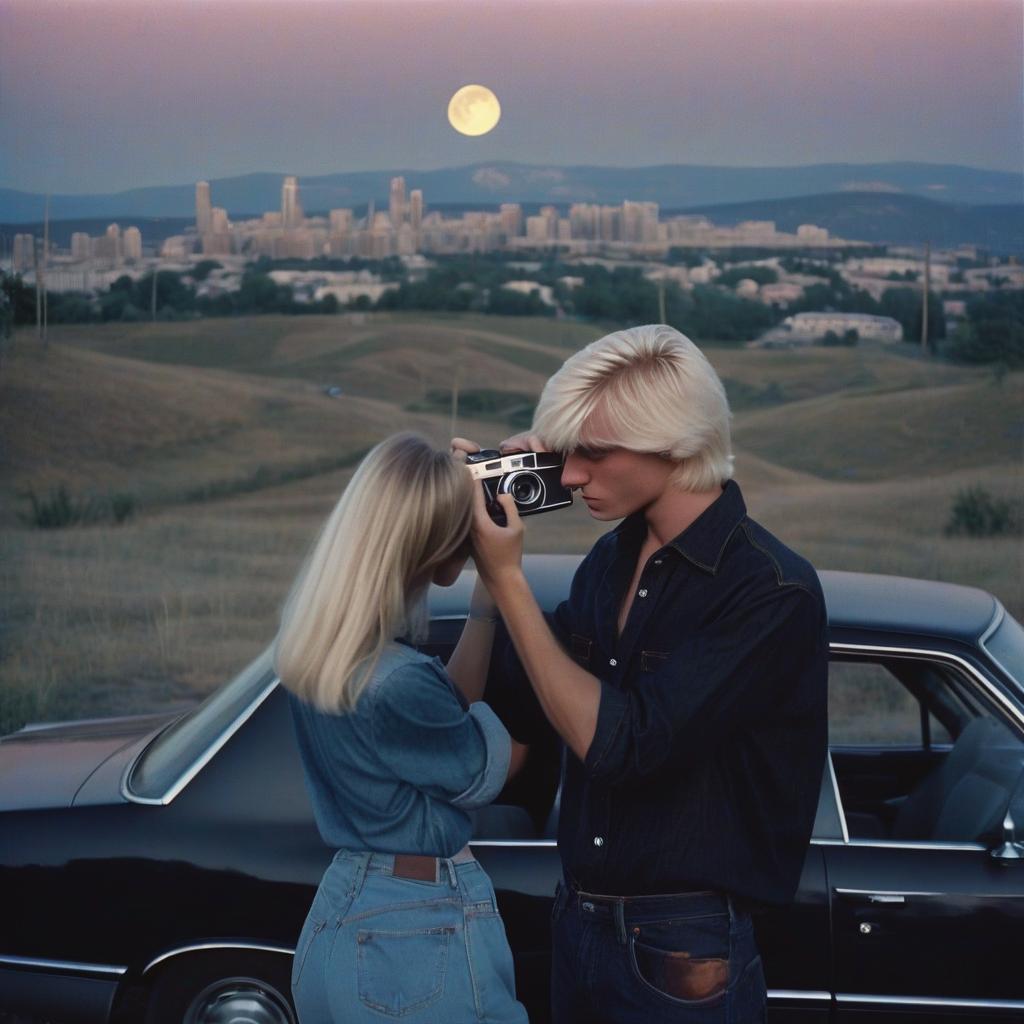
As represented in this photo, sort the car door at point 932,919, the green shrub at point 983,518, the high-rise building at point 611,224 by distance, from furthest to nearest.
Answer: the high-rise building at point 611,224, the green shrub at point 983,518, the car door at point 932,919

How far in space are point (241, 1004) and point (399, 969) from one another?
1199mm

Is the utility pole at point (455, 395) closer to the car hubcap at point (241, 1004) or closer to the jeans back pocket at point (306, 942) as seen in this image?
the car hubcap at point (241, 1004)

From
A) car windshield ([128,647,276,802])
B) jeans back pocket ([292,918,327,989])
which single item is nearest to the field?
car windshield ([128,647,276,802])

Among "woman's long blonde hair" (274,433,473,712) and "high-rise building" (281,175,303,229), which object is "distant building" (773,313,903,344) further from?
"woman's long blonde hair" (274,433,473,712)

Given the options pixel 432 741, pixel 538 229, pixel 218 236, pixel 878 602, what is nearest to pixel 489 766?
pixel 432 741

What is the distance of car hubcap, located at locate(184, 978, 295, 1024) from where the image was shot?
2965 millimetres

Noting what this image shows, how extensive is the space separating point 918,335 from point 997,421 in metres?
1.86

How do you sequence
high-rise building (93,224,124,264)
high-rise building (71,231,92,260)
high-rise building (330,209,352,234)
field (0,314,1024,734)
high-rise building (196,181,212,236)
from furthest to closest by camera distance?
high-rise building (330,209,352,234) → high-rise building (196,181,212,236) → high-rise building (93,224,124,264) → high-rise building (71,231,92,260) → field (0,314,1024,734)

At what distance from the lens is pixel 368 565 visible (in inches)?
74.9

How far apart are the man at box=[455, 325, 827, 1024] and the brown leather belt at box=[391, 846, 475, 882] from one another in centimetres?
20

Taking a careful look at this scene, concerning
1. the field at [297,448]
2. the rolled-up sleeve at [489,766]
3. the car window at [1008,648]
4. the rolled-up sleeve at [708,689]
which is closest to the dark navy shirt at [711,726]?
the rolled-up sleeve at [708,689]

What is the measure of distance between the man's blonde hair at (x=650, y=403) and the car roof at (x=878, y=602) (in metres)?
1.17

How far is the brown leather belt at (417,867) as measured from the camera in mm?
1966

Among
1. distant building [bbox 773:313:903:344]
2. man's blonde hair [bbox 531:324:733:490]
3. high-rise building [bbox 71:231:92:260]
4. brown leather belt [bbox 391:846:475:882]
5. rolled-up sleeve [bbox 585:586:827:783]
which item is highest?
high-rise building [bbox 71:231:92:260]
